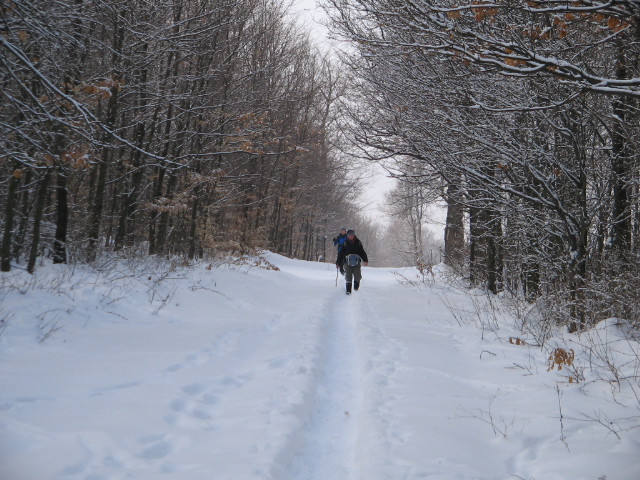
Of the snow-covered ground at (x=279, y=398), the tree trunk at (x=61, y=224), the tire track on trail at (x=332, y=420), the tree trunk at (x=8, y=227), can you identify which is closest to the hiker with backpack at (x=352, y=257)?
the snow-covered ground at (x=279, y=398)

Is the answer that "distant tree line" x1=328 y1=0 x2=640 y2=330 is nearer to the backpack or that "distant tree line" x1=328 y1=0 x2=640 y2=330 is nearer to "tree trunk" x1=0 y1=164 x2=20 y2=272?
the backpack

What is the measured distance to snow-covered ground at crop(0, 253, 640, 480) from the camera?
9.21 ft

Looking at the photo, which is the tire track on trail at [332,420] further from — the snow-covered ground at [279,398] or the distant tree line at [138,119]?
the distant tree line at [138,119]

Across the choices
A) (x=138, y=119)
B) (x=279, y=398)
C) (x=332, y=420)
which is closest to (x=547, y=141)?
(x=332, y=420)

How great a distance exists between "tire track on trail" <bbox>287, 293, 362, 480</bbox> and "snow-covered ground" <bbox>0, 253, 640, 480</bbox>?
0.02 m

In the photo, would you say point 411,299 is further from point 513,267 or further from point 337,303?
point 513,267

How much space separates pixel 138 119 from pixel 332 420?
32.3 feet

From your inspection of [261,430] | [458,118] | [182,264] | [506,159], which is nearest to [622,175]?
[506,159]

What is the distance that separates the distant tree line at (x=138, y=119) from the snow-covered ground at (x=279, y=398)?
86.2 inches

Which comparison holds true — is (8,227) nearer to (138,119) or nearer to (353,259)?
(138,119)

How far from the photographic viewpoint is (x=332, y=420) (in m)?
3.78

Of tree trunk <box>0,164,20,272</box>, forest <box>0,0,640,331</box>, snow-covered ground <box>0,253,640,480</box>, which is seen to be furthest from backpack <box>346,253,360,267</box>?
tree trunk <box>0,164,20,272</box>

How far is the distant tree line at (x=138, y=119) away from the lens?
5617 millimetres

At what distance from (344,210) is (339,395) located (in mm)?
36085
